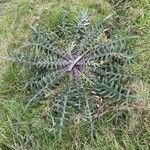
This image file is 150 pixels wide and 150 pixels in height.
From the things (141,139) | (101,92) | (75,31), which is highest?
(75,31)

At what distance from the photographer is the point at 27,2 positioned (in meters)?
4.07

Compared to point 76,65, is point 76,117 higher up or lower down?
lower down

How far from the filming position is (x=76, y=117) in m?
3.28

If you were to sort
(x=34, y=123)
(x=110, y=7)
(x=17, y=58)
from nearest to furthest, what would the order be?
(x=34, y=123) → (x=17, y=58) → (x=110, y=7)

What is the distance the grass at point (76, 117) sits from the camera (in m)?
3.20

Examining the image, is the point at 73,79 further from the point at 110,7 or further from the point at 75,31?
the point at 110,7

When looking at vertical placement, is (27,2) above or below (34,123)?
above

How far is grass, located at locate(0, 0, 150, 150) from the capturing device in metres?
3.20

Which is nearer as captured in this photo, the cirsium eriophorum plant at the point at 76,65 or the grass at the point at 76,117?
the grass at the point at 76,117

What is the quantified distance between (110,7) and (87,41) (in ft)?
1.44

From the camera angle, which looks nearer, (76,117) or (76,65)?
(76,117)

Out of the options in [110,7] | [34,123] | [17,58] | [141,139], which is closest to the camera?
[141,139]

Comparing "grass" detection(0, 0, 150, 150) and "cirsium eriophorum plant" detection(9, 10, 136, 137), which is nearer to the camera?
"grass" detection(0, 0, 150, 150)

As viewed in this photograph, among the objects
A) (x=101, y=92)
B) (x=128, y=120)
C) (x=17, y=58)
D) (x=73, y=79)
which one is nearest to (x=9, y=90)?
(x=17, y=58)
